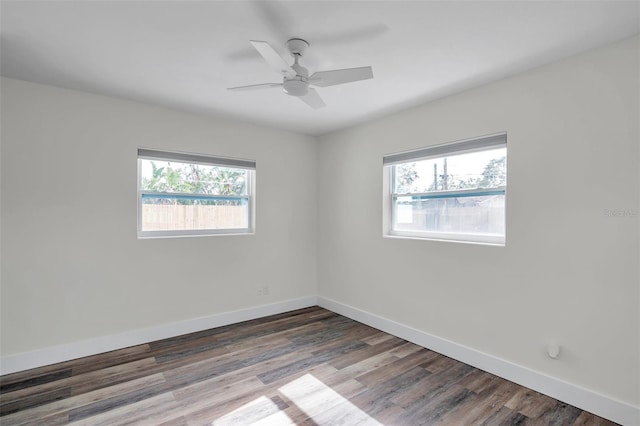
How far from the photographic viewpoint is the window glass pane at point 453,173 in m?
2.78

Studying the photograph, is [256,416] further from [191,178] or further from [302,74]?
[191,178]

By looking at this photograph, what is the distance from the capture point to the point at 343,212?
423cm

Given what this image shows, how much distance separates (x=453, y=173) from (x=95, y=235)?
11.4 ft

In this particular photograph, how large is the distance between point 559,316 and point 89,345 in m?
3.96

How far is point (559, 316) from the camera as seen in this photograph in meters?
2.32

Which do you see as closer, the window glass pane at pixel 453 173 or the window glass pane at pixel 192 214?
the window glass pane at pixel 453 173

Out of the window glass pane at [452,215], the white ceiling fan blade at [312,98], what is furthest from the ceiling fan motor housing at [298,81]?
the window glass pane at [452,215]

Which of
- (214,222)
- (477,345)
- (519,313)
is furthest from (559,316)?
(214,222)

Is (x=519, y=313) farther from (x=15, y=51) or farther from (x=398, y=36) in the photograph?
(x=15, y=51)

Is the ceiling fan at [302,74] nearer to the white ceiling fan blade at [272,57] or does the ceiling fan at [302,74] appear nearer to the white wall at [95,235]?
the white ceiling fan blade at [272,57]

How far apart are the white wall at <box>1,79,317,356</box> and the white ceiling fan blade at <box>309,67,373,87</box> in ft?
6.56

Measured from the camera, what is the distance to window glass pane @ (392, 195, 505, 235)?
110 inches

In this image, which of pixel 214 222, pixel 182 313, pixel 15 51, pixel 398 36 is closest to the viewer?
pixel 398 36

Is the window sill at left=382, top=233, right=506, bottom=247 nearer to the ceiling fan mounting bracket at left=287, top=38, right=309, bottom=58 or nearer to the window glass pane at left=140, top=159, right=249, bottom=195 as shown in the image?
the window glass pane at left=140, top=159, right=249, bottom=195
